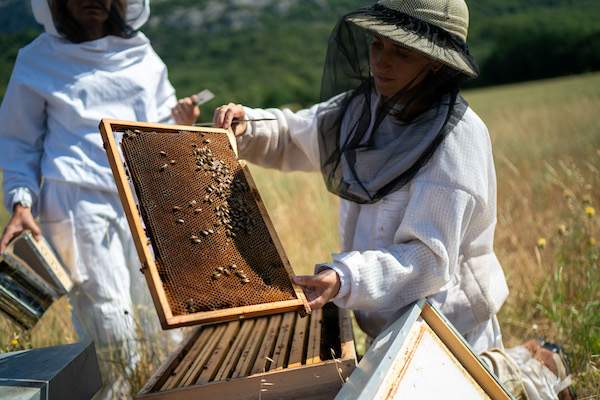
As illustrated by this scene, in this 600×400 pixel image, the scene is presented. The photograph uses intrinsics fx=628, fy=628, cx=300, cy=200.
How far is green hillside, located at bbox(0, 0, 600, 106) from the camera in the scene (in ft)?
180

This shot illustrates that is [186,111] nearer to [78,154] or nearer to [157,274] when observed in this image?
[78,154]

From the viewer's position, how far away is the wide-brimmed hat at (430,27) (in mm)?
2514

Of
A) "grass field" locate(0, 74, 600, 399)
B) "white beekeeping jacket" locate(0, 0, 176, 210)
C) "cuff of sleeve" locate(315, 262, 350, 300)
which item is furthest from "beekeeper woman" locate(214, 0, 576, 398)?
"white beekeeping jacket" locate(0, 0, 176, 210)

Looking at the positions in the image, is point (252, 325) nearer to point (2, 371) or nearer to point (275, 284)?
point (275, 284)

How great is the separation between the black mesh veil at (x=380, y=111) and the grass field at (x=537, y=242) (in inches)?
56.5

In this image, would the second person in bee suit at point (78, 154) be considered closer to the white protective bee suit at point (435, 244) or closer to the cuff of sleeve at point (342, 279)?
the white protective bee suit at point (435, 244)

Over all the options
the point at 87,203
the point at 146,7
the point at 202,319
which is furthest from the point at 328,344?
the point at 146,7

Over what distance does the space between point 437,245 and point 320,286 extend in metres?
0.51

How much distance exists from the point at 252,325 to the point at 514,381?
1.25 meters

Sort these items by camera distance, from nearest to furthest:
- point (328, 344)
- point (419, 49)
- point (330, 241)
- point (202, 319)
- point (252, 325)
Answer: point (202, 319)
point (419, 49)
point (328, 344)
point (252, 325)
point (330, 241)

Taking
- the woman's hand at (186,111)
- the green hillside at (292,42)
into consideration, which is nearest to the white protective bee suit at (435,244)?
the woman's hand at (186,111)

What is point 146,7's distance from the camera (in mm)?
3816

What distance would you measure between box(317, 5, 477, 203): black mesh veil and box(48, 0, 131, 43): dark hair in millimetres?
1361

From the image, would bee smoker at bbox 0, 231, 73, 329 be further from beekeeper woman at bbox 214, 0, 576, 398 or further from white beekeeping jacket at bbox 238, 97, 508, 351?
white beekeeping jacket at bbox 238, 97, 508, 351
